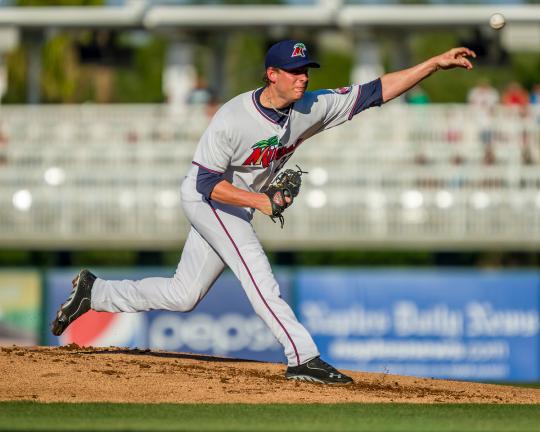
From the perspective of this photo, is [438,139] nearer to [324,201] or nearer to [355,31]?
Result: [324,201]

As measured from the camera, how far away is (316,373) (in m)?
8.90

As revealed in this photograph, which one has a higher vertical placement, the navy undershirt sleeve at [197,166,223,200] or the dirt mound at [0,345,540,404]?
the navy undershirt sleeve at [197,166,223,200]

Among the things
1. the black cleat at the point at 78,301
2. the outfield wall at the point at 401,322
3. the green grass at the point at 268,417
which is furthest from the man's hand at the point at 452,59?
the outfield wall at the point at 401,322

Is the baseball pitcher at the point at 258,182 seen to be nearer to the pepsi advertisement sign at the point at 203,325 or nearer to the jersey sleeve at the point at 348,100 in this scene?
the jersey sleeve at the point at 348,100

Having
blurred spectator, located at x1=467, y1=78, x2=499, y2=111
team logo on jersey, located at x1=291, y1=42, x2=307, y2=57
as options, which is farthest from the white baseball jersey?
blurred spectator, located at x1=467, y1=78, x2=499, y2=111

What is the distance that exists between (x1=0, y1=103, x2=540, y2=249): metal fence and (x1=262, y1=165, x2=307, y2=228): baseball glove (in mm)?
10879

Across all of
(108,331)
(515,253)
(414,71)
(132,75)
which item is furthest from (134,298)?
(132,75)

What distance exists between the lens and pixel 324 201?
19.8 metres

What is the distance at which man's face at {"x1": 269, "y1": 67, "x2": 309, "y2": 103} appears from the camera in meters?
8.73

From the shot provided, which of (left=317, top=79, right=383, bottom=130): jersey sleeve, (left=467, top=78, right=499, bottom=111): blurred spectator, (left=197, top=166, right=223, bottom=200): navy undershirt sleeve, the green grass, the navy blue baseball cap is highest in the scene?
(left=467, top=78, right=499, bottom=111): blurred spectator

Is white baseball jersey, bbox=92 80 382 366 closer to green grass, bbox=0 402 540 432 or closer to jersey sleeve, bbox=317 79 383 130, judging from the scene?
jersey sleeve, bbox=317 79 383 130

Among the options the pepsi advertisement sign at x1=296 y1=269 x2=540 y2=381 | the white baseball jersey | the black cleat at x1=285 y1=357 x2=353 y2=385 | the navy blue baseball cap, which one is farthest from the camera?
the pepsi advertisement sign at x1=296 y1=269 x2=540 y2=381

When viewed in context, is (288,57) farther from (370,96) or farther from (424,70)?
(424,70)

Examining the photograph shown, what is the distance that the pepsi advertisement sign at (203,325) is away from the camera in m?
19.2
